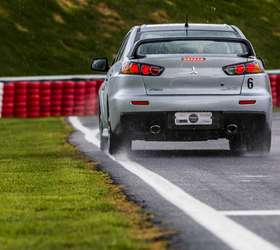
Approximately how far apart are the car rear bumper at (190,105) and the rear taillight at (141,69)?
0.96 feet

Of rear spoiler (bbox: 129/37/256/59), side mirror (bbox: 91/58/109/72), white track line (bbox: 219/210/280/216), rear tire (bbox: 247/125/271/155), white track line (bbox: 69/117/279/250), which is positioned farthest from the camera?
side mirror (bbox: 91/58/109/72)

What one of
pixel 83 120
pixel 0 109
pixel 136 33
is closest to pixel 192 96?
pixel 136 33

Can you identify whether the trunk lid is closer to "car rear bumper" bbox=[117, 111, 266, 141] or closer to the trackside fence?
"car rear bumper" bbox=[117, 111, 266, 141]

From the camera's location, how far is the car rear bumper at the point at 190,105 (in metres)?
15.9

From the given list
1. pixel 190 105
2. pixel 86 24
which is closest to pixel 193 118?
pixel 190 105

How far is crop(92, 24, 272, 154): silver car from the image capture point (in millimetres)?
15938

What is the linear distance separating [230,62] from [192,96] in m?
0.62

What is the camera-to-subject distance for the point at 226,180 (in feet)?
41.5

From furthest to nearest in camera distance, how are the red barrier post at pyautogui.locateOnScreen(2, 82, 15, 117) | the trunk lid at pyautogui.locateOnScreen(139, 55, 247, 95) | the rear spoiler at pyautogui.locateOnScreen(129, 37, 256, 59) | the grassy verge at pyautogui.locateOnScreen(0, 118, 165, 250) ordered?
1. the red barrier post at pyautogui.locateOnScreen(2, 82, 15, 117)
2. the rear spoiler at pyautogui.locateOnScreen(129, 37, 256, 59)
3. the trunk lid at pyautogui.locateOnScreen(139, 55, 247, 95)
4. the grassy verge at pyautogui.locateOnScreen(0, 118, 165, 250)

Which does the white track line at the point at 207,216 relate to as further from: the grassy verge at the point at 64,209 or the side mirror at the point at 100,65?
the side mirror at the point at 100,65

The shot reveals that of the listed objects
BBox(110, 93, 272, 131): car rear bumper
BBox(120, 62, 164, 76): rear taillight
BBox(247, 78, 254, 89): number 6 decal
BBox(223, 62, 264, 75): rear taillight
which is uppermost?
BBox(223, 62, 264, 75): rear taillight

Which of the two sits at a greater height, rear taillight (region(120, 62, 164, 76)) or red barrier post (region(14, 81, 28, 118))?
rear taillight (region(120, 62, 164, 76))

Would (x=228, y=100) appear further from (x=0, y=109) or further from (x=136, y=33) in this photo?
(x=0, y=109)

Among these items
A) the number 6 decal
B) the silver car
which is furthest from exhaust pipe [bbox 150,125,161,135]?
the number 6 decal
